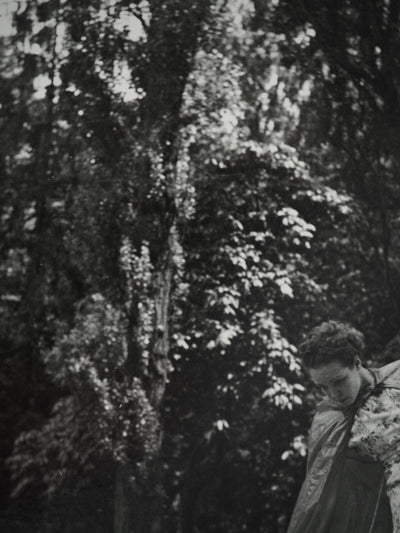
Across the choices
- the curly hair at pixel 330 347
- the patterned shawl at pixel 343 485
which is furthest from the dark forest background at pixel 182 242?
the curly hair at pixel 330 347

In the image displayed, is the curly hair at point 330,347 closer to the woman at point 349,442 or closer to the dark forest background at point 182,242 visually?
the woman at point 349,442

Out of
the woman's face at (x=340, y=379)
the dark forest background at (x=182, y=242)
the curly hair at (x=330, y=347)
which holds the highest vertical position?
the dark forest background at (x=182, y=242)

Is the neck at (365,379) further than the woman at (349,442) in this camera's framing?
Yes

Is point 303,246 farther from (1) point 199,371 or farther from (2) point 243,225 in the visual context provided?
(1) point 199,371

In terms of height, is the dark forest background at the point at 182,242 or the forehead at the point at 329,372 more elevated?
the dark forest background at the point at 182,242

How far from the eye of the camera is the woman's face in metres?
2.06

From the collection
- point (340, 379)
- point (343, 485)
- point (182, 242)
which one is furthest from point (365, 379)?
point (182, 242)

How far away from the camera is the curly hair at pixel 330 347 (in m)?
2.05

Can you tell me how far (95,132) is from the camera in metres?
5.29

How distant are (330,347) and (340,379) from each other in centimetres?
12

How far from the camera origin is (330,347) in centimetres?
205

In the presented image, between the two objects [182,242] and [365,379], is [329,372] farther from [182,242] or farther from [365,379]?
[182,242]

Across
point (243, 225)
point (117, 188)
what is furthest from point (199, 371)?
point (117, 188)

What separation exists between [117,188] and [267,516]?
3.66 meters
